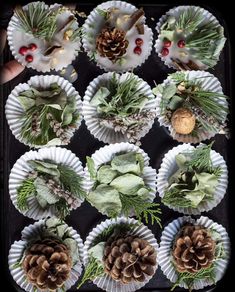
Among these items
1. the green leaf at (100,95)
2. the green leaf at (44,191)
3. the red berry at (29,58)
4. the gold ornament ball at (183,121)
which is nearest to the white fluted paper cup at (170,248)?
the gold ornament ball at (183,121)

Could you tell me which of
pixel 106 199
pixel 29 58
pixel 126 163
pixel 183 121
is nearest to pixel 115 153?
pixel 126 163

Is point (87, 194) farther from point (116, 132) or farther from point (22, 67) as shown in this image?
point (22, 67)

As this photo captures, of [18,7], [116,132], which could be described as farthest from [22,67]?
[116,132]

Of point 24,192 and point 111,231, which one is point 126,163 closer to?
point 111,231

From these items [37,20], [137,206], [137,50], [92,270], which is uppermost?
[37,20]

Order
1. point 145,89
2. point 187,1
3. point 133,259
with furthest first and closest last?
1. point 187,1
2. point 145,89
3. point 133,259

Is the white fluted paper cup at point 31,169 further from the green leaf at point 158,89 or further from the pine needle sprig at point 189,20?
the pine needle sprig at point 189,20
